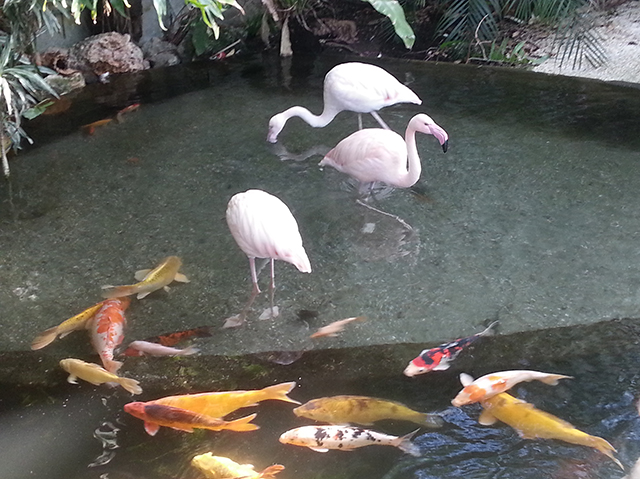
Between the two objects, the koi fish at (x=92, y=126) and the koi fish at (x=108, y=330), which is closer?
the koi fish at (x=108, y=330)

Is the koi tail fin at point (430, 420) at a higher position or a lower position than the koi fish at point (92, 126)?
lower

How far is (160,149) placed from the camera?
16.8 feet

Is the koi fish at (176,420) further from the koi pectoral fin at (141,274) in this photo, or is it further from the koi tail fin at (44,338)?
the koi pectoral fin at (141,274)

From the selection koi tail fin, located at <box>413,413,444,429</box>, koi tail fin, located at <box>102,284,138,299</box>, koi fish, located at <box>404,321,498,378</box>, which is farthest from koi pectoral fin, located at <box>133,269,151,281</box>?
koi tail fin, located at <box>413,413,444,429</box>

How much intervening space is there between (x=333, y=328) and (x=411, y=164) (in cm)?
131

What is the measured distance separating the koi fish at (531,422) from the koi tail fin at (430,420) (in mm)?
171

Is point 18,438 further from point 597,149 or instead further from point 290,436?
point 597,149

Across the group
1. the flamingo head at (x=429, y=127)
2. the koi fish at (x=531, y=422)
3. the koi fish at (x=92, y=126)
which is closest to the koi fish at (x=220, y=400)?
the koi fish at (x=531, y=422)

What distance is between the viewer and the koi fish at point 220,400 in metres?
2.52

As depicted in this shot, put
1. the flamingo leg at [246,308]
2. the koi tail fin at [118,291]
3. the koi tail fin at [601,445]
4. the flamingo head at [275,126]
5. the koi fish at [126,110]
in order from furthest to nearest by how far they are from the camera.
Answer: the koi fish at [126,110] → the flamingo head at [275,126] → the koi tail fin at [118,291] → the flamingo leg at [246,308] → the koi tail fin at [601,445]

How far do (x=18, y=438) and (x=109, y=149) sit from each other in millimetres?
3046

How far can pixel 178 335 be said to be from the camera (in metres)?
3.09

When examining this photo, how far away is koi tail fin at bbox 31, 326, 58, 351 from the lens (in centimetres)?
303

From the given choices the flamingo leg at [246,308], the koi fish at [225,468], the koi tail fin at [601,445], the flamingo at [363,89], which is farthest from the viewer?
the flamingo at [363,89]
